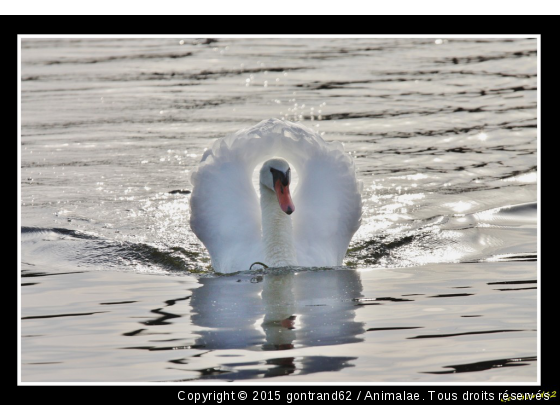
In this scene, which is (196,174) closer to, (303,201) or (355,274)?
(303,201)

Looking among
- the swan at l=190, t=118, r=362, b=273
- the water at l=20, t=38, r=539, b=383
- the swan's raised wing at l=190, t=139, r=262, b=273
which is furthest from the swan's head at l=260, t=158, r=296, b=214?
the water at l=20, t=38, r=539, b=383

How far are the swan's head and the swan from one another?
172 mm

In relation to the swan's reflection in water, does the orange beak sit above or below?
above

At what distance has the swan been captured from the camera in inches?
363

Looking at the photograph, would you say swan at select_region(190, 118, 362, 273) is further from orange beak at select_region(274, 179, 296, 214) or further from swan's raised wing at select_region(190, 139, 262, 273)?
orange beak at select_region(274, 179, 296, 214)

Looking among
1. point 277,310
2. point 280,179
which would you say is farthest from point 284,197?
point 277,310

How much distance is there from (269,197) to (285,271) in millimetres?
839

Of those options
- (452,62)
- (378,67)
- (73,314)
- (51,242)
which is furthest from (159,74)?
(73,314)

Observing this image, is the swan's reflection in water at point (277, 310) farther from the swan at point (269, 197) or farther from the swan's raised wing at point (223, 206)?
the swan's raised wing at point (223, 206)

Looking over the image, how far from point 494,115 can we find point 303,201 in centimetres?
759

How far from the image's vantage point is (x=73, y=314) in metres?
7.48

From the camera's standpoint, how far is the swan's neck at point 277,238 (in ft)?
28.8

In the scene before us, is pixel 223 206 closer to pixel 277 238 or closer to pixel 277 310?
pixel 277 238

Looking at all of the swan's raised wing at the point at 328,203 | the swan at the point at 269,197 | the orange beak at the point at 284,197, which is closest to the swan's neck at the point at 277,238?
the swan at the point at 269,197
